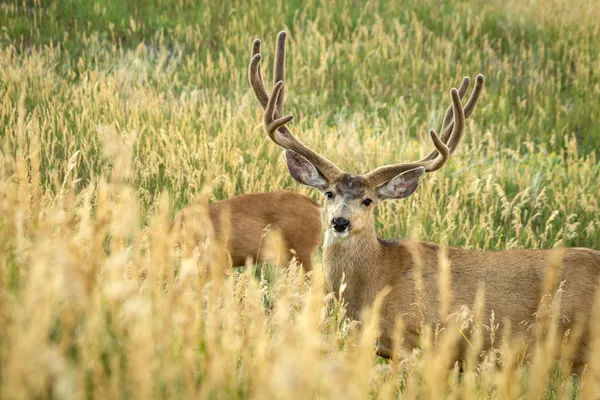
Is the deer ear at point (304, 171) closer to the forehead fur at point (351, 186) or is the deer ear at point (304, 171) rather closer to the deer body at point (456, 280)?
the forehead fur at point (351, 186)

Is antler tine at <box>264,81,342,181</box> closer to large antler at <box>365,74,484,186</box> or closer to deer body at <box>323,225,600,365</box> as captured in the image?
large antler at <box>365,74,484,186</box>

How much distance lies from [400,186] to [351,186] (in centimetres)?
44

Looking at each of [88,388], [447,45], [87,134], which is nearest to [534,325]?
[88,388]

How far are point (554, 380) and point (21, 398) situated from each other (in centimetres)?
385

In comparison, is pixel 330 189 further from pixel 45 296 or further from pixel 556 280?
pixel 45 296

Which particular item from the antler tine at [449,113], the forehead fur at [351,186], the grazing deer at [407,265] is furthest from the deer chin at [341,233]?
the antler tine at [449,113]

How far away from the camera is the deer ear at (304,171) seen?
5605 mm

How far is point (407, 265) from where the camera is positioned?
5387 millimetres

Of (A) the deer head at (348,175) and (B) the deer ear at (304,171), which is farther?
(B) the deer ear at (304,171)

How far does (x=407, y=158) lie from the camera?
839cm

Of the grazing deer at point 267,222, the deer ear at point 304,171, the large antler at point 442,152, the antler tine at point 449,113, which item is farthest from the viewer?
the grazing deer at point 267,222

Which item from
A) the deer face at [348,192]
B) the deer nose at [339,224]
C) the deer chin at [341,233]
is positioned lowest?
the deer chin at [341,233]

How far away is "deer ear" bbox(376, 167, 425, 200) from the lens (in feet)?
18.4

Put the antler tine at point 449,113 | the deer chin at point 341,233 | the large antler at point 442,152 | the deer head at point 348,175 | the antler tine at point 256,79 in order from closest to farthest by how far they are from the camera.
A: the deer chin at point 341,233 < the deer head at point 348,175 < the large antler at point 442,152 < the antler tine at point 256,79 < the antler tine at point 449,113
